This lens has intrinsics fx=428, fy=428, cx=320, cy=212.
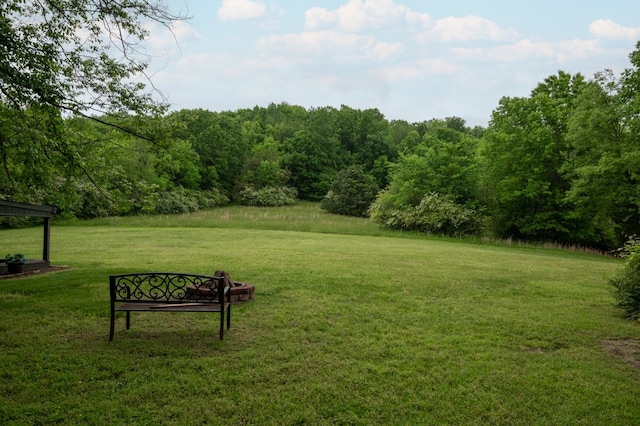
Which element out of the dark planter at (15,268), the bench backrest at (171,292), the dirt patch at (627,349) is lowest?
the dark planter at (15,268)

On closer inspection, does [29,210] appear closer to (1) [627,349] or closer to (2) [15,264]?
(2) [15,264]

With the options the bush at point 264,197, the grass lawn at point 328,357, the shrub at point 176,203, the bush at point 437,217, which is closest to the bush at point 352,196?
the bush at point 264,197

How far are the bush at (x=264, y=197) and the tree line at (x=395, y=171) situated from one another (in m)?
0.15

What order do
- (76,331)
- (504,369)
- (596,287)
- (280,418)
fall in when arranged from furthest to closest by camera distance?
(596,287) → (76,331) → (504,369) → (280,418)

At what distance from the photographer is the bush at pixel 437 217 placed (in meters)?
27.7

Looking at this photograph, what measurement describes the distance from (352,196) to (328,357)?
4302cm

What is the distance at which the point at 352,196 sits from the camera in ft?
158

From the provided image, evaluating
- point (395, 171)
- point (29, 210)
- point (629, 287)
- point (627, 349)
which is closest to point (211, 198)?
point (395, 171)

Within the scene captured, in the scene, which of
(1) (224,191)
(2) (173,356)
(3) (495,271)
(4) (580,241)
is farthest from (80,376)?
(1) (224,191)

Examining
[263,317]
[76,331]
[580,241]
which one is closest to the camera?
[76,331]

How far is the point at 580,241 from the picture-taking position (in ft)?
92.6

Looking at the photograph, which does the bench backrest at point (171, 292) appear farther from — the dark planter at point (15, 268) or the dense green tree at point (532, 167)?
the dense green tree at point (532, 167)

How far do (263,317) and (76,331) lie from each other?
274 cm

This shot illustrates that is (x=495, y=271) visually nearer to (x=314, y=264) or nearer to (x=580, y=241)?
(x=314, y=264)
